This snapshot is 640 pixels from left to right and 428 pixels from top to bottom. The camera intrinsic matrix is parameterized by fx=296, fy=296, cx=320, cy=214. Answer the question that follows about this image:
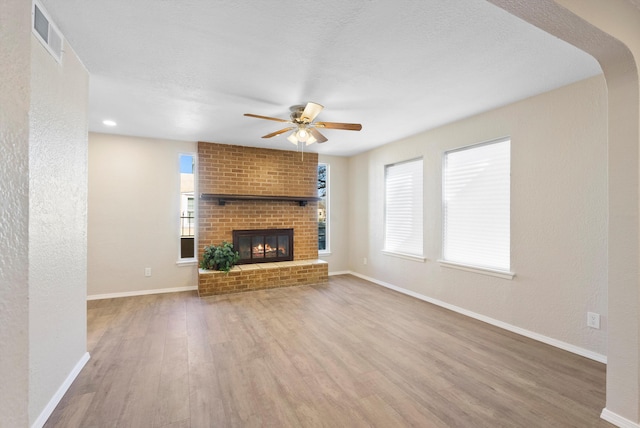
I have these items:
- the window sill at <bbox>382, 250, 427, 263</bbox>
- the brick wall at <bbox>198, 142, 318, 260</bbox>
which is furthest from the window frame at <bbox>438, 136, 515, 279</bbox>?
the brick wall at <bbox>198, 142, 318, 260</bbox>

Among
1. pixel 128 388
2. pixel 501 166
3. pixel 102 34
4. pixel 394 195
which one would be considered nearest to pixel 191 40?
pixel 102 34

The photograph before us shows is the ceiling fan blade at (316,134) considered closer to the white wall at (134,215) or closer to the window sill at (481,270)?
the window sill at (481,270)

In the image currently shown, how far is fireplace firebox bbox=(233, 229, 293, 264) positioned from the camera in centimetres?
509

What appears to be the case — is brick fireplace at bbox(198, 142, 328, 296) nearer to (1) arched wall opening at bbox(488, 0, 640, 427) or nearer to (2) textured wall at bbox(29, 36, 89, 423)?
(2) textured wall at bbox(29, 36, 89, 423)

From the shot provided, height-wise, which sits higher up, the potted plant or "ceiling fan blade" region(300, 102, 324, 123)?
"ceiling fan blade" region(300, 102, 324, 123)

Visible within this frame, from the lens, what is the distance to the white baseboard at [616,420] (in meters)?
1.68

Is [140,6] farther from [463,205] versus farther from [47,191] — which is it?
[463,205]

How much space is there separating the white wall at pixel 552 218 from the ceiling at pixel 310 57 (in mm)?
226

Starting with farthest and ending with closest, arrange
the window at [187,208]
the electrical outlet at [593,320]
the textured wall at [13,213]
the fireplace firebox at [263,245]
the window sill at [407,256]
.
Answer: the fireplace firebox at [263,245], the window at [187,208], the window sill at [407,256], the electrical outlet at [593,320], the textured wall at [13,213]

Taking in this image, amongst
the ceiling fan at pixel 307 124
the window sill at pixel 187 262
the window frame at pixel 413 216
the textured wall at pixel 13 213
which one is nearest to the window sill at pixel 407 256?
the window frame at pixel 413 216

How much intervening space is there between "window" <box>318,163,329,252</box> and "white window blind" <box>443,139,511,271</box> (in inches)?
97.8

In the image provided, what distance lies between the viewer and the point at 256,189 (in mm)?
5203

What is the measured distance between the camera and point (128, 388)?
6.95ft

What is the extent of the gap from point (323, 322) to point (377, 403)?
1442mm
